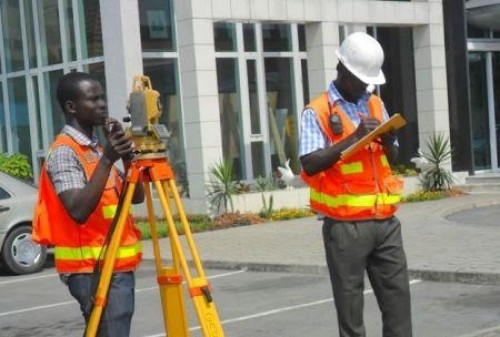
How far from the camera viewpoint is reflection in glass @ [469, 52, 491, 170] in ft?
78.3

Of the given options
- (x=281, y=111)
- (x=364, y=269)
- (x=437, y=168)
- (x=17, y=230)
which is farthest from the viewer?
(x=281, y=111)

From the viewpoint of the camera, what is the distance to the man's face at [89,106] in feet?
15.4

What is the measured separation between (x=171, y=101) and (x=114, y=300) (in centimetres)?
1513

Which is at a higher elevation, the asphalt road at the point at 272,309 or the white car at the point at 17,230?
the white car at the point at 17,230

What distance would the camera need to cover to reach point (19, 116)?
21.6m

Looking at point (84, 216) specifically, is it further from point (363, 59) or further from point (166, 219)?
point (363, 59)

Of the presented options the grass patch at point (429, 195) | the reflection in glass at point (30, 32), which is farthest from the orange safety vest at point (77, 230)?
the reflection in glass at point (30, 32)

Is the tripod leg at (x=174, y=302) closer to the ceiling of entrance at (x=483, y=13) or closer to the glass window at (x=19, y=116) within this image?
the glass window at (x=19, y=116)

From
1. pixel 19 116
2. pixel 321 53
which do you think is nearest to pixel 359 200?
pixel 321 53

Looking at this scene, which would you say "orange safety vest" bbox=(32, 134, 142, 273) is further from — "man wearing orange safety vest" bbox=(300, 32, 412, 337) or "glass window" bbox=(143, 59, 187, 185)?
"glass window" bbox=(143, 59, 187, 185)

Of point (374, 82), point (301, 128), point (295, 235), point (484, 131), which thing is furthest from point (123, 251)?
point (484, 131)

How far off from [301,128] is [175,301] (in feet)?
3.95

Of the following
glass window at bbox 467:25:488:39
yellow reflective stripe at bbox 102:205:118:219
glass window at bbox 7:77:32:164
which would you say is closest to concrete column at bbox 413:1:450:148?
glass window at bbox 467:25:488:39

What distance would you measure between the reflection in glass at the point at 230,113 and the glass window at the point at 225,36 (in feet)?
0.87
